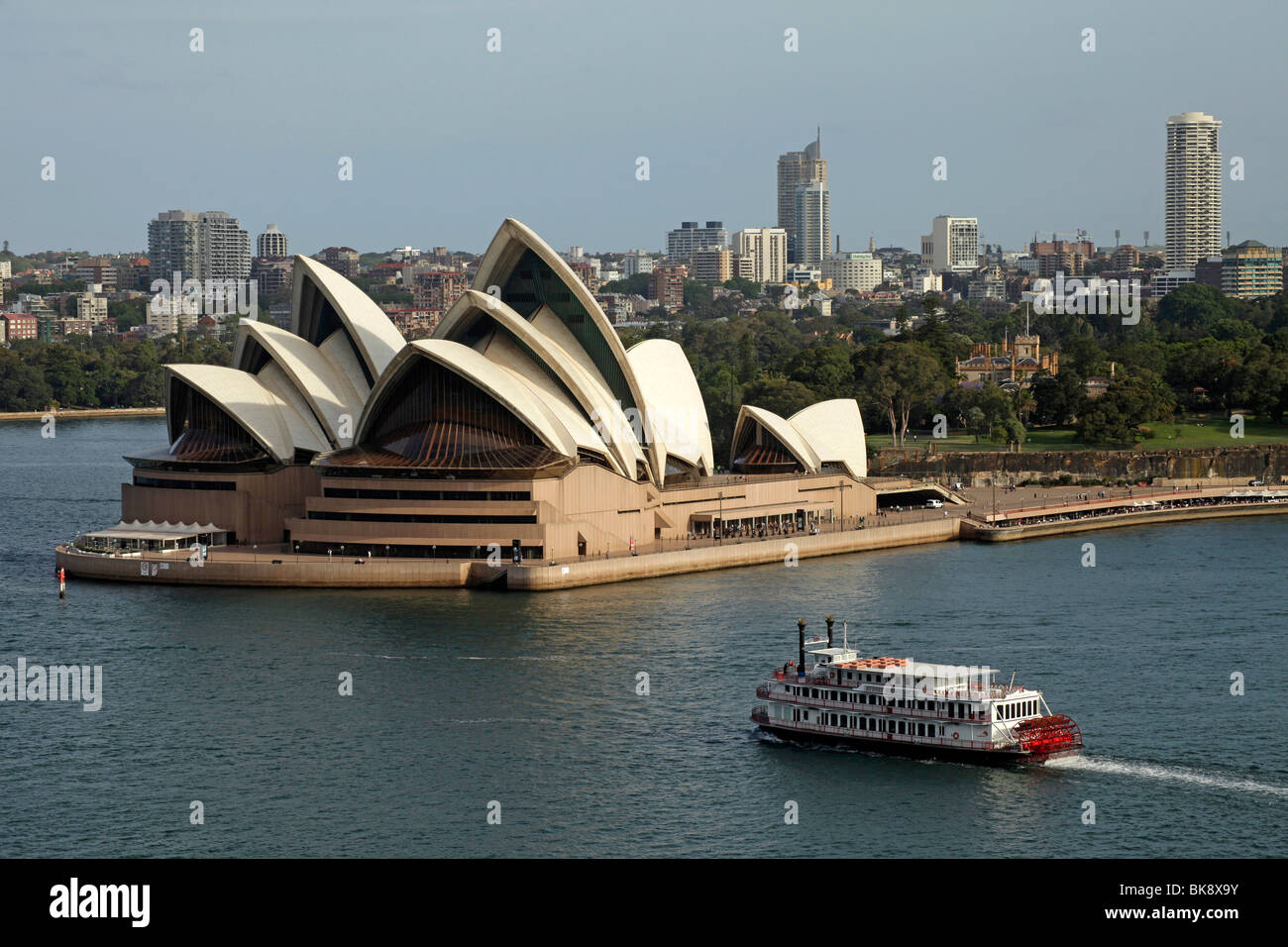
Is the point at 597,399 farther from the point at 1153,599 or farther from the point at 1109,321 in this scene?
the point at 1109,321

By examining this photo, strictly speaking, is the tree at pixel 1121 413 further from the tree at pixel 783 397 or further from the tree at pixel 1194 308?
the tree at pixel 1194 308

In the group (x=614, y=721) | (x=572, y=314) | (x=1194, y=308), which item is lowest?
(x=614, y=721)

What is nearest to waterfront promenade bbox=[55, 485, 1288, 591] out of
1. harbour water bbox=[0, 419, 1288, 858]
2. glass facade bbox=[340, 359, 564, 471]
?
harbour water bbox=[0, 419, 1288, 858]

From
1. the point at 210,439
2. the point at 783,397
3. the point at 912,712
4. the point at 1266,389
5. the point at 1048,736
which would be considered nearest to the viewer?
the point at 1048,736

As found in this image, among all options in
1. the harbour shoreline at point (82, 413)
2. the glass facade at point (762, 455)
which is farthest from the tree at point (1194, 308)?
the glass facade at point (762, 455)
